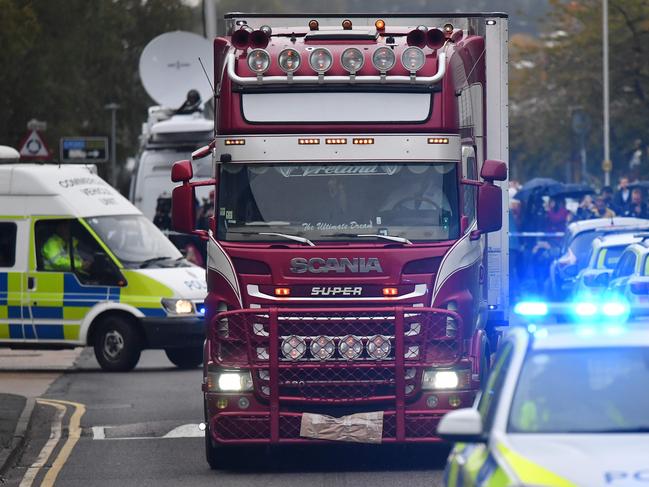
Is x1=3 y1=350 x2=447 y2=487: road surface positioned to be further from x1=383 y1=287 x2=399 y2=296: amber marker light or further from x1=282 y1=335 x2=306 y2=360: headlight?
x1=383 y1=287 x2=399 y2=296: amber marker light

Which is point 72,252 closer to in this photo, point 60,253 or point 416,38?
point 60,253

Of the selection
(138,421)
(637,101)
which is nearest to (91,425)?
(138,421)

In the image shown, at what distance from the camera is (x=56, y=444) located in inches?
623

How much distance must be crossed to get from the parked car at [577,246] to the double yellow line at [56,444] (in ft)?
28.0

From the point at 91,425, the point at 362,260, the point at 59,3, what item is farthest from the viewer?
the point at 59,3

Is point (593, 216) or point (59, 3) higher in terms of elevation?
point (59, 3)

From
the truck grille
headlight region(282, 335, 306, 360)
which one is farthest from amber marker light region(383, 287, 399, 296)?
headlight region(282, 335, 306, 360)

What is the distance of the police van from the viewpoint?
A: 879 inches

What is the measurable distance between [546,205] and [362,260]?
104ft

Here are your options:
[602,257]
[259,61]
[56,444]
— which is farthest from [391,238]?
[602,257]

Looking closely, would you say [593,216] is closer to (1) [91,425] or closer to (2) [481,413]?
(1) [91,425]

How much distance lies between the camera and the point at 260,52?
13273mm

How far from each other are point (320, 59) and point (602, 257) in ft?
35.4

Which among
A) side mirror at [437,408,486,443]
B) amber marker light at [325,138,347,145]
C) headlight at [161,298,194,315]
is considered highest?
amber marker light at [325,138,347,145]
